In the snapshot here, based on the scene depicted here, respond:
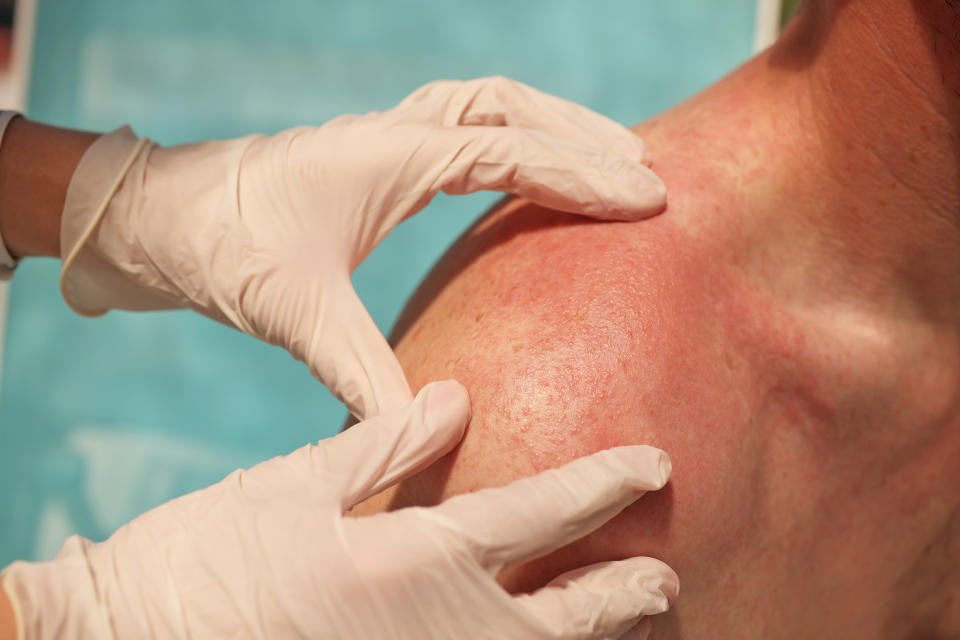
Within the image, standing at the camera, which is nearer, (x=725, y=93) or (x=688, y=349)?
(x=688, y=349)

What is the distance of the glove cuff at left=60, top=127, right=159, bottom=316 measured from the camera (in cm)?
102

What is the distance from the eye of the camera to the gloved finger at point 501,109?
1083 mm

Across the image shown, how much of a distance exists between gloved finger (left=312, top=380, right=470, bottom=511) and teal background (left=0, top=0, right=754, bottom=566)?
1673 millimetres

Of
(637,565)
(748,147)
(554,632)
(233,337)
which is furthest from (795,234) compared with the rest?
(233,337)

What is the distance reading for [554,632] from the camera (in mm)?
780

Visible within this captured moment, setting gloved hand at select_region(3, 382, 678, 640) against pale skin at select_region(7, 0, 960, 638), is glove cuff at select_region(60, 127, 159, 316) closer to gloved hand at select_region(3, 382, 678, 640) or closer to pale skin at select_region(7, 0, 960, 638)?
pale skin at select_region(7, 0, 960, 638)

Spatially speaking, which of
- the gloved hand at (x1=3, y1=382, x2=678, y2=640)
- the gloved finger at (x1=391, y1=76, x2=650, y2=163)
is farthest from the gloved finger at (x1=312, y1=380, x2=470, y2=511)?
the gloved finger at (x1=391, y1=76, x2=650, y2=163)

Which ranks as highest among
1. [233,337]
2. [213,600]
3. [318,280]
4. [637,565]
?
[318,280]

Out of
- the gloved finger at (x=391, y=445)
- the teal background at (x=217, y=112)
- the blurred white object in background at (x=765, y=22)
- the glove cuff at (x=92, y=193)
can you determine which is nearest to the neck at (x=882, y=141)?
the gloved finger at (x=391, y=445)

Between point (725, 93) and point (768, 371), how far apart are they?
409 mm

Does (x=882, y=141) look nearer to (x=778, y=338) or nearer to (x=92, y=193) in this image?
(x=778, y=338)

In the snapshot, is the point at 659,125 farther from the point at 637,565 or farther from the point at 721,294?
the point at 637,565

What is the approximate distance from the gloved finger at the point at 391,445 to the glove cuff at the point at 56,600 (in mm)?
260

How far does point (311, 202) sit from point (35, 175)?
389mm
